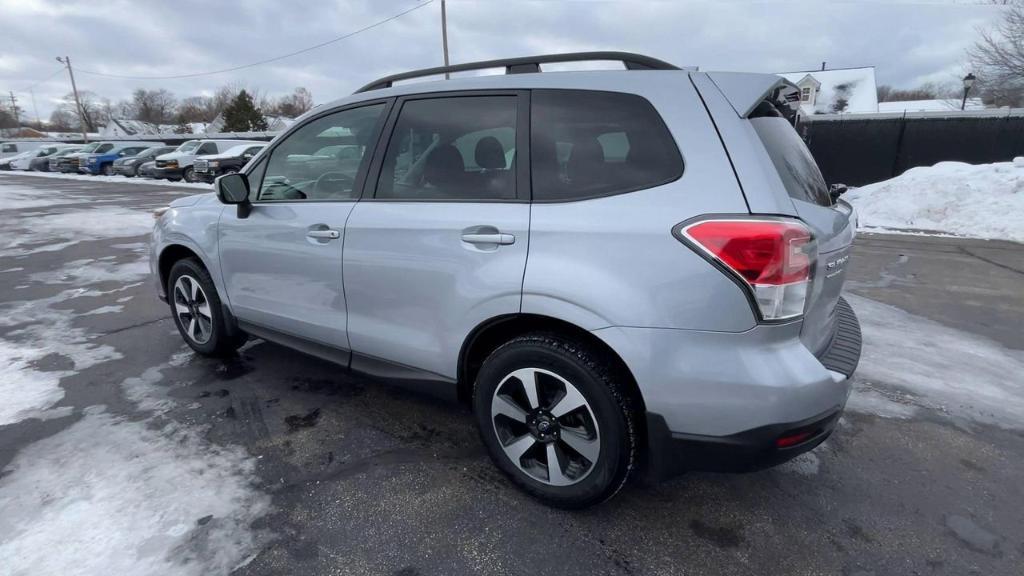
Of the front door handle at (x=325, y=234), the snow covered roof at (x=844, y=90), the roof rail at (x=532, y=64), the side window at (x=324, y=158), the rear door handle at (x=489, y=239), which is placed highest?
the snow covered roof at (x=844, y=90)

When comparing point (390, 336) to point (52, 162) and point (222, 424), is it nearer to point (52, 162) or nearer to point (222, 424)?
point (222, 424)

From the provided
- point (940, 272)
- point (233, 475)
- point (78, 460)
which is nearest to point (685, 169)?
point (233, 475)

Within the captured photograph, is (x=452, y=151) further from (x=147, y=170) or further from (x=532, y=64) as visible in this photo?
(x=147, y=170)

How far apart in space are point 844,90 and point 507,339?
53940 mm

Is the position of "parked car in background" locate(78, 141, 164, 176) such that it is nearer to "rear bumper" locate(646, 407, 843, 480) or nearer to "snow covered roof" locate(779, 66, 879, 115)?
"rear bumper" locate(646, 407, 843, 480)

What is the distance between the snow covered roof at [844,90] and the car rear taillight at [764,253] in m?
48.2

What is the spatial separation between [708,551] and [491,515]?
0.90 m

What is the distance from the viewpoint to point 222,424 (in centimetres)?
306

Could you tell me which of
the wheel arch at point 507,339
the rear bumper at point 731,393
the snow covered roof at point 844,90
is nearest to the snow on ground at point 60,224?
the wheel arch at point 507,339

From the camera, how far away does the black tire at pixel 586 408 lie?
2064mm

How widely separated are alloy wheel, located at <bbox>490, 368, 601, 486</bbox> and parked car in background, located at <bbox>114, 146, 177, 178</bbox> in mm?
29009

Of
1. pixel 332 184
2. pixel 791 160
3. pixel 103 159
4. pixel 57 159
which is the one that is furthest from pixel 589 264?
pixel 57 159

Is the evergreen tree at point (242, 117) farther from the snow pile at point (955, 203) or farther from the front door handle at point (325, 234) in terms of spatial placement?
the front door handle at point (325, 234)

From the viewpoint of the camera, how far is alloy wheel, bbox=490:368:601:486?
7.12 feet
